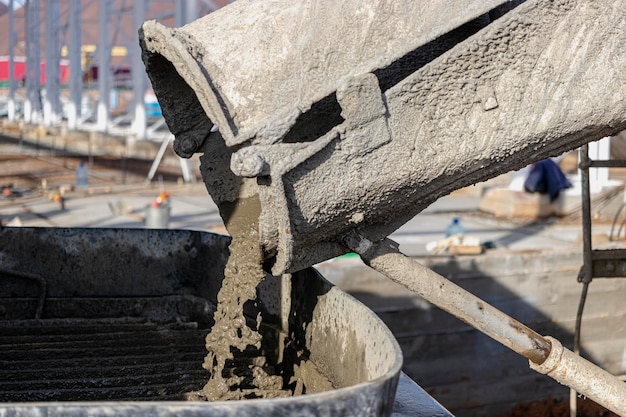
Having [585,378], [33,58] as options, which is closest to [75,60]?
[33,58]

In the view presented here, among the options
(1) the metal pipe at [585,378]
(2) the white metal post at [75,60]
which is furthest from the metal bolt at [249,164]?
(2) the white metal post at [75,60]

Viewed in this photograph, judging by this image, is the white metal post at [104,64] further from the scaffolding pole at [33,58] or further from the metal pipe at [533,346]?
the metal pipe at [533,346]

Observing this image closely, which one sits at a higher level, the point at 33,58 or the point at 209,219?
the point at 33,58

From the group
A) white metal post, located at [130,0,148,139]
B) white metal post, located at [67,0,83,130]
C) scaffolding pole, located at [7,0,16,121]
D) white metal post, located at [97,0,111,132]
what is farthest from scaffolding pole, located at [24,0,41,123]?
white metal post, located at [130,0,148,139]

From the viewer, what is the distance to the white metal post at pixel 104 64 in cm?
2166

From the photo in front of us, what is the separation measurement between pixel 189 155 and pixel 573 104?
1313 mm

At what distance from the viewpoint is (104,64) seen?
21828 mm

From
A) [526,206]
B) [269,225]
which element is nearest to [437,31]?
[269,225]

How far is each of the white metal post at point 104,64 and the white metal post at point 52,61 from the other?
240 inches

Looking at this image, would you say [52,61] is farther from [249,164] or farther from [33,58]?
[249,164]

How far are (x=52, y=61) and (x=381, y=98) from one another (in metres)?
27.4

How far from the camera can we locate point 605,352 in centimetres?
753

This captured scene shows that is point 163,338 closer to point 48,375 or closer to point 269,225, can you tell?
point 48,375

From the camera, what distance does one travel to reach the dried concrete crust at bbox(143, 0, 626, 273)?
7.12 feet
